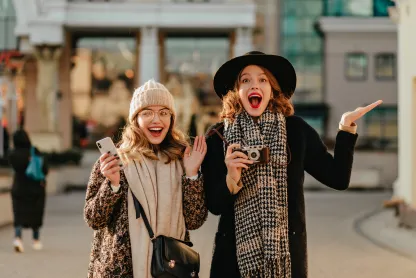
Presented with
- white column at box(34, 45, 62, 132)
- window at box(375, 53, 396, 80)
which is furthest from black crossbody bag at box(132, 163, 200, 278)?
window at box(375, 53, 396, 80)

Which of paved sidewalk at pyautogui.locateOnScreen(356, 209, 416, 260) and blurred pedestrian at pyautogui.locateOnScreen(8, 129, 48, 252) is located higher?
blurred pedestrian at pyautogui.locateOnScreen(8, 129, 48, 252)

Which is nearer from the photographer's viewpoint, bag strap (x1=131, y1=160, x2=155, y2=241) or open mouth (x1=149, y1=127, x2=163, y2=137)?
bag strap (x1=131, y1=160, x2=155, y2=241)

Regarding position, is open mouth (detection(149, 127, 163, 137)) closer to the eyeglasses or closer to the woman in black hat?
the eyeglasses

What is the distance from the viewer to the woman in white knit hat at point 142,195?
165 inches

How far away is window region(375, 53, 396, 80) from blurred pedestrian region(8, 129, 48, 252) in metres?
40.9

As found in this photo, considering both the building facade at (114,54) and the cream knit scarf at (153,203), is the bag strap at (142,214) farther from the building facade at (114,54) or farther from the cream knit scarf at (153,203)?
the building facade at (114,54)

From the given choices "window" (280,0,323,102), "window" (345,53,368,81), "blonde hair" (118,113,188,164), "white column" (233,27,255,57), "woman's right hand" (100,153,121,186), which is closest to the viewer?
"woman's right hand" (100,153,121,186)

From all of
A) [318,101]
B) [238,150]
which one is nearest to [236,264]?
[238,150]

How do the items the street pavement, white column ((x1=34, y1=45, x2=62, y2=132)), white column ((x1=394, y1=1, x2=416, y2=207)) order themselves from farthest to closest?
white column ((x1=34, y1=45, x2=62, y2=132)) → white column ((x1=394, y1=1, x2=416, y2=207)) → the street pavement

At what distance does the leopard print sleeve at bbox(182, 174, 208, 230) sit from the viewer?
4.23m

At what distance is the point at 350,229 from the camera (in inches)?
606

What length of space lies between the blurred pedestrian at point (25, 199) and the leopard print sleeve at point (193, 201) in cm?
808

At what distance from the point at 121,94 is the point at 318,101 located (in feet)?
59.7

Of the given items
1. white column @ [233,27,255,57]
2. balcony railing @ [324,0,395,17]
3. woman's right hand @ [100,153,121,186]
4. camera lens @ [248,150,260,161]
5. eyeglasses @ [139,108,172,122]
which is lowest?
woman's right hand @ [100,153,121,186]
